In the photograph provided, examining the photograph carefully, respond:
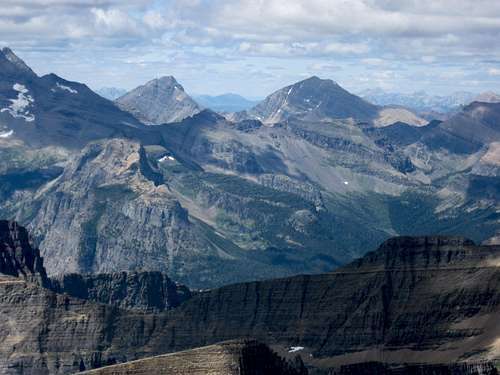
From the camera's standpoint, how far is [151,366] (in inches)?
7239

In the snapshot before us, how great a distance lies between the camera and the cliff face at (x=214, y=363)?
581 feet

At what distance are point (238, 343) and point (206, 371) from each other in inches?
194

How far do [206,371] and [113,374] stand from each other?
1282cm

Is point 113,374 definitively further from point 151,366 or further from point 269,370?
point 269,370

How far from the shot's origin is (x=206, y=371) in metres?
178

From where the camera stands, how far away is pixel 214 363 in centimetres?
17812

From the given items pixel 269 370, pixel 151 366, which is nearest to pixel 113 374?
pixel 151 366

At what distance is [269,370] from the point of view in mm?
185250

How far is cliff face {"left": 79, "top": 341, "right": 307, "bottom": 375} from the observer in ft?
581

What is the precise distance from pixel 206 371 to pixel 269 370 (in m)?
9.91

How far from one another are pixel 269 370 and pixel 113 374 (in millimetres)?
17459

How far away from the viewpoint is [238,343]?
180m
